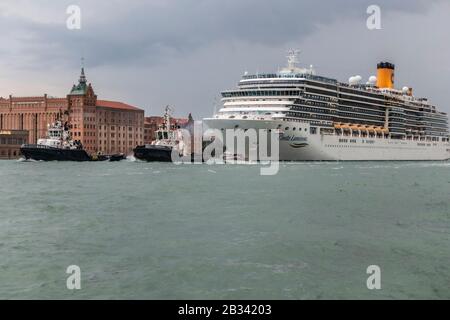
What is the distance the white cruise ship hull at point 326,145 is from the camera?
87.7 meters

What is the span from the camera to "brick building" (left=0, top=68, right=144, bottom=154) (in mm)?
172250

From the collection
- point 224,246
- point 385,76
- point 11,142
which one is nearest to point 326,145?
point 385,76

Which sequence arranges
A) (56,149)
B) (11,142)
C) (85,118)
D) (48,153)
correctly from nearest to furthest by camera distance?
(56,149) → (48,153) → (11,142) → (85,118)

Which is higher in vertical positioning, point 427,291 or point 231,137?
point 231,137

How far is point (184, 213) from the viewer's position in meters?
31.2

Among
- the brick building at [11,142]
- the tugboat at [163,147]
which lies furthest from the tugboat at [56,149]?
the brick building at [11,142]

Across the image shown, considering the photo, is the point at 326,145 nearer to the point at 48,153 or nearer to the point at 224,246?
the point at 48,153

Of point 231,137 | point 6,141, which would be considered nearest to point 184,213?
point 231,137

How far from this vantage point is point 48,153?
110000 mm

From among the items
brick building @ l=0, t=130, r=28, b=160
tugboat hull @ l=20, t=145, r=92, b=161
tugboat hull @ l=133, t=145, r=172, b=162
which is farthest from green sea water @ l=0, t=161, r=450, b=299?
brick building @ l=0, t=130, r=28, b=160

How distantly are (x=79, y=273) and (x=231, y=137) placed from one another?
7104 centimetres

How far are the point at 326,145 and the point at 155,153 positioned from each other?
98.7 feet

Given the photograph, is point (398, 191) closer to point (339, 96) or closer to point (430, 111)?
point (339, 96)

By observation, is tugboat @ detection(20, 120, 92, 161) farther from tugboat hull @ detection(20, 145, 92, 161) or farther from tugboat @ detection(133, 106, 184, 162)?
tugboat @ detection(133, 106, 184, 162)
